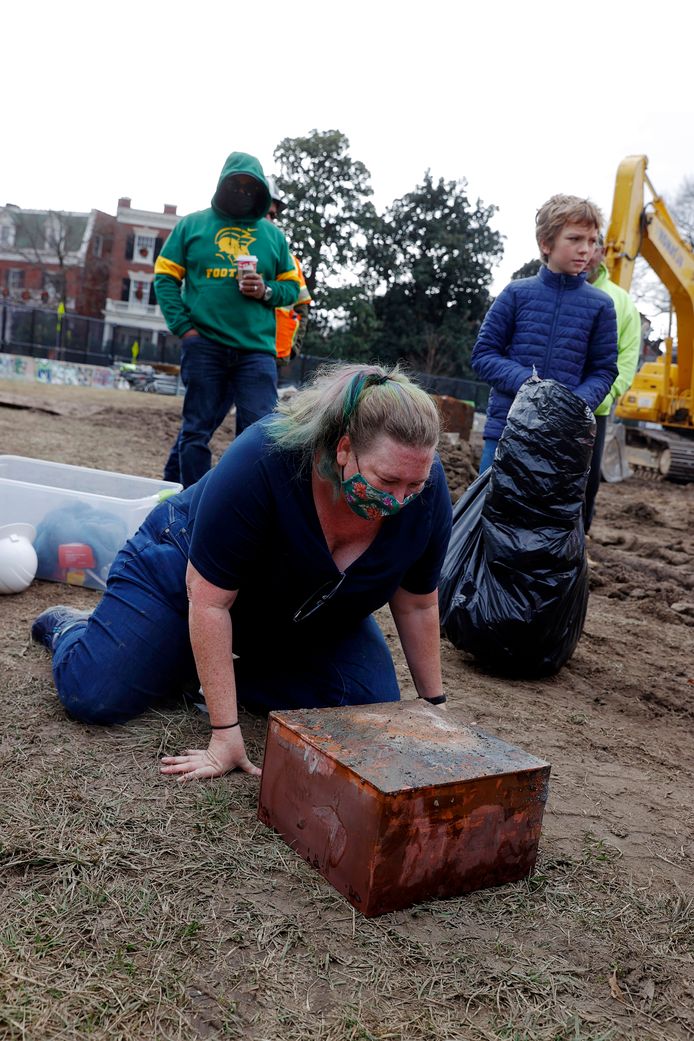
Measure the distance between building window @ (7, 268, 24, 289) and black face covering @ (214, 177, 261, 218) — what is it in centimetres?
4316

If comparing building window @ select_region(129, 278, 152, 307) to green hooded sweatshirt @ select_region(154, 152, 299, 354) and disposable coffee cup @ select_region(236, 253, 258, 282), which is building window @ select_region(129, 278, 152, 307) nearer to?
green hooded sweatshirt @ select_region(154, 152, 299, 354)

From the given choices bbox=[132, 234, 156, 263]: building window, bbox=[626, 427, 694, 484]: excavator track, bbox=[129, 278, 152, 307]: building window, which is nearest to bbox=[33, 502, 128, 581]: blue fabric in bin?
bbox=[626, 427, 694, 484]: excavator track

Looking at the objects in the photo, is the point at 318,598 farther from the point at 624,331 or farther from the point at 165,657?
the point at 624,331

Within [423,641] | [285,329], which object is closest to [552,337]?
[423,641]

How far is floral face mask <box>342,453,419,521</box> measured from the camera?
6.47 feet

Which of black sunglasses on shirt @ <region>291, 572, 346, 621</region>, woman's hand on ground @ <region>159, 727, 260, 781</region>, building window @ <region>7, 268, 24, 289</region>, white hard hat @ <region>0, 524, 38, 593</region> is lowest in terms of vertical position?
woman's hand on ground @ <region>159, 727, 260, 781</region>

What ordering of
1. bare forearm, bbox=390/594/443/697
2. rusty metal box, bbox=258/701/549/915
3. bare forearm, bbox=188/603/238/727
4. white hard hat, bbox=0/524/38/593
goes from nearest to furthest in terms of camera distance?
rusty metal box, bbox=258/701/549/915
bare forearm, bbox=188/603/238/727
bare forearm, bbox=390/594/443/697
white hard hat, bbox=0/524/38/593

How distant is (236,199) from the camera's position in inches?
170

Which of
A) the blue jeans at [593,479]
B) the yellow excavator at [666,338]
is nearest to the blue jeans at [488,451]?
the blue jeans at [593,479]

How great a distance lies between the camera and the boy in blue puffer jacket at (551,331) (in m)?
3.66

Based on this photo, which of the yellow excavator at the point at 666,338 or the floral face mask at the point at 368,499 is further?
the yellow excavator at the point at 666,338

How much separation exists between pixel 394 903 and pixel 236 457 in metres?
1.04

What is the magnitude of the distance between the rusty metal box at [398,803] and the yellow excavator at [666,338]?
23.6 ft

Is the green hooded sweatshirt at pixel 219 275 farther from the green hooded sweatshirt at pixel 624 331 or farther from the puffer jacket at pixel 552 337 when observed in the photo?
the green hooded sweatshirt at pixel 624 331
